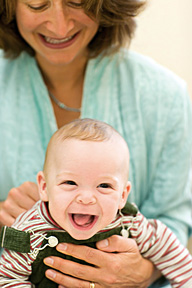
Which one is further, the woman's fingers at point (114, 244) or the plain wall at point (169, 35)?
the plain wall at point (169, 35)

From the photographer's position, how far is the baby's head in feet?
3.77

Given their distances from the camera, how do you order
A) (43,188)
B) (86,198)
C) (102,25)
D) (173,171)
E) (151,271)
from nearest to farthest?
(86,198)
(43,188)
(151,271)
(102,25)
(173,171)

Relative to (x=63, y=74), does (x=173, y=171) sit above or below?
below

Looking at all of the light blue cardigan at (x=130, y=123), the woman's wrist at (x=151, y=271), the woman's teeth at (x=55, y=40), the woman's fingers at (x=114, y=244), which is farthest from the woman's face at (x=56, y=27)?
the woman's wrist at (x=151, y=271)

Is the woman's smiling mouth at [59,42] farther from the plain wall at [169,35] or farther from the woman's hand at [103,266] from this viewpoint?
the plain wall at [169,35]

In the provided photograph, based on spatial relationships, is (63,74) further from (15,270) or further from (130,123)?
(15,270)

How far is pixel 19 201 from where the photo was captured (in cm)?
153

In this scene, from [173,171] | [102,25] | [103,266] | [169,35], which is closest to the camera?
[103,266]

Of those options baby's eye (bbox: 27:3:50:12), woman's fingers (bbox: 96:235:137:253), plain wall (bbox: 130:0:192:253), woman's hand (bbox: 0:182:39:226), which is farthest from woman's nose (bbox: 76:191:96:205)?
plain wall (bbox: 130:0:192:253)

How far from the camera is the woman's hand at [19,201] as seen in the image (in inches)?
59.7

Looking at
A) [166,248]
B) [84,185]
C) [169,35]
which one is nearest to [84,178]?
[84,185]

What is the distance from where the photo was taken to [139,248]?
1.42 m

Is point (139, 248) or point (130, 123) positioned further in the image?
point (130, 123)

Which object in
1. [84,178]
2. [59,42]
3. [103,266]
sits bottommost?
[103,266]
